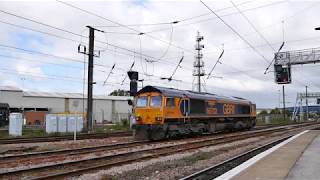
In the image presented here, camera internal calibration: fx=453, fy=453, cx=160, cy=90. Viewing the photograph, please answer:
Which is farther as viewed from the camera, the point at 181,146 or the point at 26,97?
the point at 26,97

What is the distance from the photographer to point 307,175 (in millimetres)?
11352

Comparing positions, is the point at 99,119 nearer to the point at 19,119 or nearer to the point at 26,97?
the point at 26,97

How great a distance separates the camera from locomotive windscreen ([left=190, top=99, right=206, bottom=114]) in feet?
97.3

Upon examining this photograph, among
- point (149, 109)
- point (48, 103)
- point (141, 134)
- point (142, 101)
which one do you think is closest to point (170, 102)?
point (149, 109)

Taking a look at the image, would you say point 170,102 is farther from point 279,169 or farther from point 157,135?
point 279,169

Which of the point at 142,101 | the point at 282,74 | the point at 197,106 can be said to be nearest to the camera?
the point at 142,101

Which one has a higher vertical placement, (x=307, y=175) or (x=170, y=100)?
(x=170, y=100)

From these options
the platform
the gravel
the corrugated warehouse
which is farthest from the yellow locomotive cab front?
the corrugated warehouse

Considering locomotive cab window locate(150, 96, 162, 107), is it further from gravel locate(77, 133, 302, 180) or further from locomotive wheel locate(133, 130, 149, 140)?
gravel locate(77, 133, 302, 180)

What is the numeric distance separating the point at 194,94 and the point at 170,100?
4038mm

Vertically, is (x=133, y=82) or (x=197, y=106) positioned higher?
(x=133, y=82)

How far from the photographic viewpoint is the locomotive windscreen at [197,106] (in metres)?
29.7

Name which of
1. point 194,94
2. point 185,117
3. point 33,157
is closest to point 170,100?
point 185,117

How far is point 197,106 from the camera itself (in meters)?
30.4
